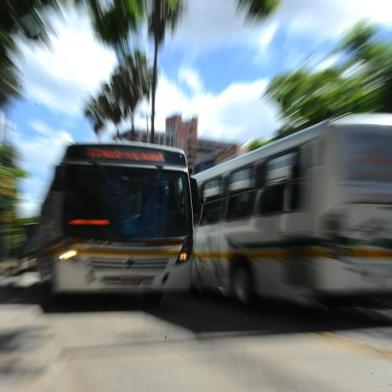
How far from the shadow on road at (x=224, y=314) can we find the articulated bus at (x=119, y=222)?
55 centimetres

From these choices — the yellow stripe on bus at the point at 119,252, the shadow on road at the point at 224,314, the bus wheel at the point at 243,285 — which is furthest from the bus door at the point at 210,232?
the yellow stripe on bus at the point at 119,252

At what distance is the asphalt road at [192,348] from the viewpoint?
18.0ft

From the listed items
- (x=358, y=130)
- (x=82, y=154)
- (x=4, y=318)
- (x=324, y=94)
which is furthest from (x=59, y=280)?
(x=324, y=94)

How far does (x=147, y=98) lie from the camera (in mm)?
31562

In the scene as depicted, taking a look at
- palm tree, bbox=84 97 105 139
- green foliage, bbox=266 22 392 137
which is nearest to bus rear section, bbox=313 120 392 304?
green foliage, bbox=266 22 392 137

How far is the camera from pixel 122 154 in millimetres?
10531

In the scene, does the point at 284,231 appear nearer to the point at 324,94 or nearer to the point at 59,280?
the point at 59,280

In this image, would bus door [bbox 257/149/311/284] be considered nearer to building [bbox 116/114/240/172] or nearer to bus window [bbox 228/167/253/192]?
bus window [bbox 228/167/253/192]

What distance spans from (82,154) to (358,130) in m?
4.96

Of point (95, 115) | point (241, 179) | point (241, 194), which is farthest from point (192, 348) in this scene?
point (95, 115)

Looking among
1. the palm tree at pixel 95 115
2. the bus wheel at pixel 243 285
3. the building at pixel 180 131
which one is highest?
the building at pixel 180 131

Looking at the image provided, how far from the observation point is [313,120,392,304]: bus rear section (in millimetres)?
7848

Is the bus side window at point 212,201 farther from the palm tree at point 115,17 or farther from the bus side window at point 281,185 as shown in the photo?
the palm tree at point 115,17

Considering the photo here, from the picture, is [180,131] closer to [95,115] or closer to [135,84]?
[95,115]
